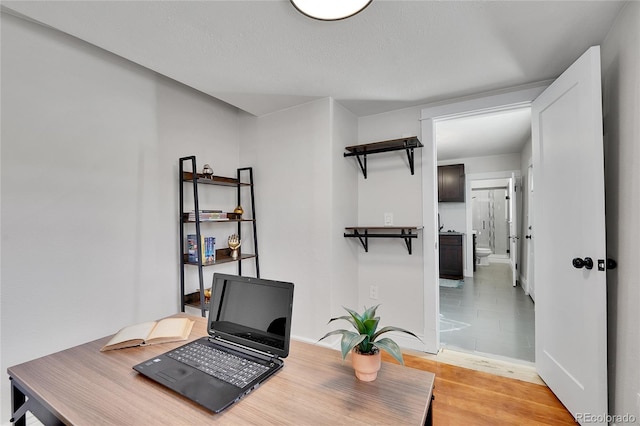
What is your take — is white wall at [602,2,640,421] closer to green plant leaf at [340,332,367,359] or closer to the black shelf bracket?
the black shelf bracket

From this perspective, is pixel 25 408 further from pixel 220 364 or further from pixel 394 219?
pixel 394 219

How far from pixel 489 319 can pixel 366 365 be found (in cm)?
313

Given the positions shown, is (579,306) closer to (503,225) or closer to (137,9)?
(137,9)

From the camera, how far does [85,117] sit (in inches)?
75.3

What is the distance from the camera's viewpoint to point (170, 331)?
1263 millimetres

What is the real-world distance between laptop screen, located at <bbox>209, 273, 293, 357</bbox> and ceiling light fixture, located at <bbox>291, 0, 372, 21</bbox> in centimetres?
122

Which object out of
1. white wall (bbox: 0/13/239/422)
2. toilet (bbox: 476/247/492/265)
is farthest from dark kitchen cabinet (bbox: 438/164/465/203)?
white wall (bbox: 0/13/239/422)

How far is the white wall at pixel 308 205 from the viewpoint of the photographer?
2.55 metres

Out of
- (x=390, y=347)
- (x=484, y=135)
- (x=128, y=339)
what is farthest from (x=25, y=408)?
(x=484, y=135)

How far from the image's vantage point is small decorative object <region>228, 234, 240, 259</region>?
278 centimetres

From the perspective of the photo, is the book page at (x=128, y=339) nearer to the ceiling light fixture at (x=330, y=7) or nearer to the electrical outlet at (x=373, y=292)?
the ceiling light fixture at (x=330, y=7)

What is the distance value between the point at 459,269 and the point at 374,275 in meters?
3.23

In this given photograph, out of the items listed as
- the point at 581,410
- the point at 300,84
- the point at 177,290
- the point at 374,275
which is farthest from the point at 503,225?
the point at 177,290

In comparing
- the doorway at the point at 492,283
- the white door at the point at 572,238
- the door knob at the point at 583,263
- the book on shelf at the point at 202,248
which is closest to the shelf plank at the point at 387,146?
the doorway at the point at 492,283
